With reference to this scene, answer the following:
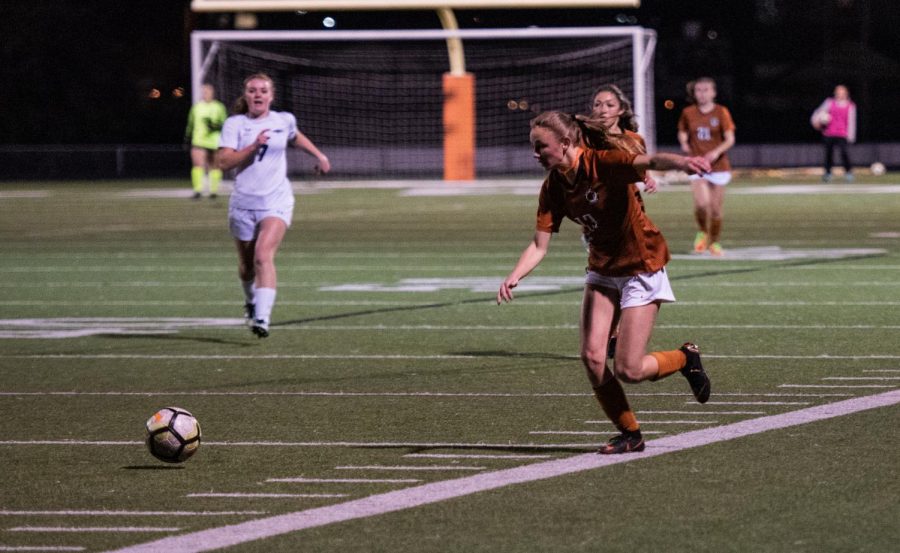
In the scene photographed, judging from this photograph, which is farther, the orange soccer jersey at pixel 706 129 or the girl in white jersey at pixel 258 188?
the orange soccer jersey at pixel 706 129

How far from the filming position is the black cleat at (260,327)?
12148mm

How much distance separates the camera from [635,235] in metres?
7.67

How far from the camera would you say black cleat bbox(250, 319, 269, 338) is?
12.1m

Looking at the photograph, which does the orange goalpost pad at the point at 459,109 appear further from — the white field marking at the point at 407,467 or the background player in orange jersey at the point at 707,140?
the white field marking at the point at 407,467

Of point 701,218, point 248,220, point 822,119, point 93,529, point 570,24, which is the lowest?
point 93,529

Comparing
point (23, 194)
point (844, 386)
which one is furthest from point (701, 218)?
point (23, 194)

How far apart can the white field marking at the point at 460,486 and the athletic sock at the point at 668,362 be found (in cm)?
31

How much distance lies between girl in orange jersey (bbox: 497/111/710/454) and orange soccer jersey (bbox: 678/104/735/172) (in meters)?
11.0

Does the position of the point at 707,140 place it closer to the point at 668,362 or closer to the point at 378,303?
the point at 378,303

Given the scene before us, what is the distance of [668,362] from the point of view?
8.05m

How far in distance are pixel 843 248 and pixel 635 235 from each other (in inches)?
503

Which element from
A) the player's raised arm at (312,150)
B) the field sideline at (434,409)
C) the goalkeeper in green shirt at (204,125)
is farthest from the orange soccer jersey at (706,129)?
the goalkeeper in green shirt at (204,125)

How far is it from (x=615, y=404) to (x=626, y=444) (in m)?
0.18

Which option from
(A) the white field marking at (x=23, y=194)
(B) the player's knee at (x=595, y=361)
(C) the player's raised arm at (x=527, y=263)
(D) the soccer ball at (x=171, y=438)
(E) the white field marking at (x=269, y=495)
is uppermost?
(C) the player's raised arm at (x=527, y=263)
